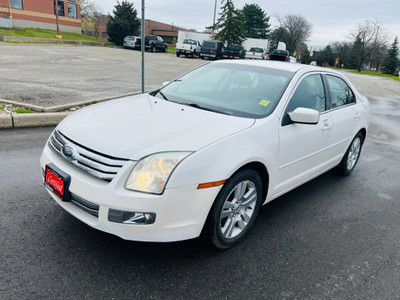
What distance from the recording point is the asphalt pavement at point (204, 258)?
2.36 meters

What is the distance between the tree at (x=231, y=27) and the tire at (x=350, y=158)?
46.8 metres

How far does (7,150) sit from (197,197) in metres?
3.62

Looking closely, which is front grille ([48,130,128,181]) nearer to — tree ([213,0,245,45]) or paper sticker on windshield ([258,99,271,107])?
paper sticker on windshield ([258,99,271,107])

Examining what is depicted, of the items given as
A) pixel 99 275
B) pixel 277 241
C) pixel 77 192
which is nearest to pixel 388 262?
pixel 277 241

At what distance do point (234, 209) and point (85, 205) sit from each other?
3.97ft

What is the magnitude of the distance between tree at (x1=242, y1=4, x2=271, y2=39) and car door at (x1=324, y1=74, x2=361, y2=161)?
222ft

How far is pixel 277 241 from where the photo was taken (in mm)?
3111

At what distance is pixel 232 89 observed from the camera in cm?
363

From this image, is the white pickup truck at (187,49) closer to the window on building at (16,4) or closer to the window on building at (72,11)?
the window on building at (16,4)

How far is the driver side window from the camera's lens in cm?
335

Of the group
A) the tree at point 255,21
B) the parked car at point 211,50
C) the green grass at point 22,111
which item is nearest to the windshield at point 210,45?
the parked car at point 211,50

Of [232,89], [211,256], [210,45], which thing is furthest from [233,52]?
[211,256]

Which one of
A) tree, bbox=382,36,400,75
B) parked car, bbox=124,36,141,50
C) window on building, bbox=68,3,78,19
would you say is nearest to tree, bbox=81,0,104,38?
window on building, bbox=68,3,78,19

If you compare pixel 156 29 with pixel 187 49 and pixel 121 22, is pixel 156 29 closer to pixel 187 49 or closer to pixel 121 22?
pixel 121 22
